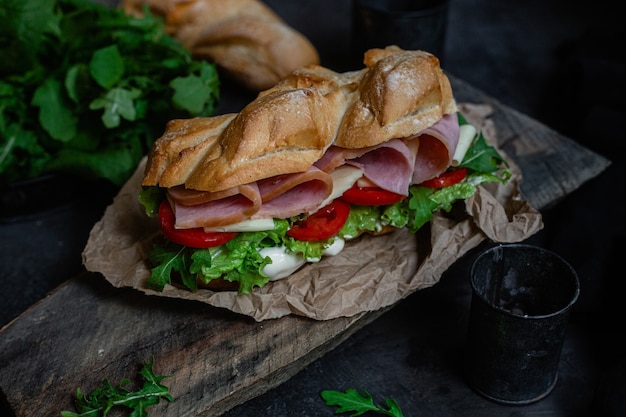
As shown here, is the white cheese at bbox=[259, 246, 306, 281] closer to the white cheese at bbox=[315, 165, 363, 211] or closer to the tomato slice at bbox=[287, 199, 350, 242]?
the tomato slice at bbox=[287, 199, 350, 242]

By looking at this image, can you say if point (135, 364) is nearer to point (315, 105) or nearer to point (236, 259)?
point (236, 259)

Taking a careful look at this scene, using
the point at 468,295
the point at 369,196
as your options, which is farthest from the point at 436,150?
the point at 468,295

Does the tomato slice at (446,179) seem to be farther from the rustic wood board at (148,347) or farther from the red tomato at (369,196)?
the rustic wood board at (148,347)

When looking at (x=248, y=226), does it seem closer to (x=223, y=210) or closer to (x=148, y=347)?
(x=223, y=210)

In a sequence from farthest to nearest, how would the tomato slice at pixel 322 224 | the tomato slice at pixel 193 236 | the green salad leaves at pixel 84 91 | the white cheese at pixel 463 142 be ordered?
1. the green salad leaves at pixel 84 91
2. the white cheese at pixel 463 142
3. the tomato slice at pixel 322 224
4. the tomato slice at pixel 193 236

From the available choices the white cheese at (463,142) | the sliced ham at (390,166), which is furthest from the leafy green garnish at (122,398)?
the white cheese at (463,142)

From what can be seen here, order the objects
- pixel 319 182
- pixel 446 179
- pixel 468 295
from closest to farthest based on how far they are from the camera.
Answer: pixel 319 182 → pixel 446 179 → pixel 468 295
